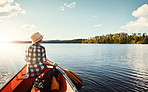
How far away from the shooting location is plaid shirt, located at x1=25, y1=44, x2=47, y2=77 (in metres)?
3.65

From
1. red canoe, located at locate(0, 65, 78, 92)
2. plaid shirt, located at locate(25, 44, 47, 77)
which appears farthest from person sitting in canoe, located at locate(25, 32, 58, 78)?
→ red canoe, located at locate(0, 65, 78, 92)

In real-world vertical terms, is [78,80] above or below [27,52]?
below

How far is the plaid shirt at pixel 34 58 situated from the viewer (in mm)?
3654

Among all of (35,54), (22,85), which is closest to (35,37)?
(35,54)

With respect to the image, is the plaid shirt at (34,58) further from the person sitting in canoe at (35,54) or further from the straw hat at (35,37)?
the straw hat at (35,37)

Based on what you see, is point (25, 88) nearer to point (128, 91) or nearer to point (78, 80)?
point (78, 80)

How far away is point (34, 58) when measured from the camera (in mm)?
3711

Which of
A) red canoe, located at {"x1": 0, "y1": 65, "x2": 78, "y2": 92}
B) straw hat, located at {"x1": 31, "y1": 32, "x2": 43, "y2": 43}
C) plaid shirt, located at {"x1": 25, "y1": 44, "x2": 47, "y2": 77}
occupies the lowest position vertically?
red canoe, located at {"x1": 0, "y1": 65, "x2": 78, "y2": 92}

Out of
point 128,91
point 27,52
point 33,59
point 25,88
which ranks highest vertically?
point 27,52

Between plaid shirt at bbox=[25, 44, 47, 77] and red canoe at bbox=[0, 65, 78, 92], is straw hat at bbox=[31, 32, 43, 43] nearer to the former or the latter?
plaid shirt at bbox=[25, 44, 47, 77]

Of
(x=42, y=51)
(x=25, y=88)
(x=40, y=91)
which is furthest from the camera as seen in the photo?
(x=25, y=88)

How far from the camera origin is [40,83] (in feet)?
11.8

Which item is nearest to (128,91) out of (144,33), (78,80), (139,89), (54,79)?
(139,89)

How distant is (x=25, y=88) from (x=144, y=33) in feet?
413
